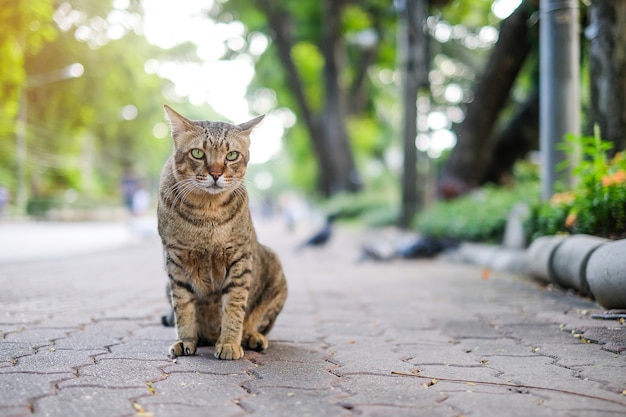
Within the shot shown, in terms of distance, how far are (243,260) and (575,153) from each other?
4.68 m

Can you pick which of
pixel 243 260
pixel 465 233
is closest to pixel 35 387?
pixel 243 260

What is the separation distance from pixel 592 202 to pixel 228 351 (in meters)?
4.00

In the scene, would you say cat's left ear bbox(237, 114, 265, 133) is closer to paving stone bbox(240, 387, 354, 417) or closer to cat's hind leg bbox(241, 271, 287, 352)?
cat's hind leg bbox(241, 271, 287, 352)

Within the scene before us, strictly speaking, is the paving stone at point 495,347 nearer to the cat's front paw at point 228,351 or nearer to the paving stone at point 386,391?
the paving stone at point 386,391

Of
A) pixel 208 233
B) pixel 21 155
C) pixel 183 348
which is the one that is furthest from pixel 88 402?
pixel 21 155

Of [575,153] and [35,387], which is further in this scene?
[575,153]

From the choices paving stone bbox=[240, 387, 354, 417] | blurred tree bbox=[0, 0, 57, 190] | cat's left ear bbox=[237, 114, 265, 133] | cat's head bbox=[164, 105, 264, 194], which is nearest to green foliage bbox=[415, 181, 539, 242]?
cat's left ear bbox=[237, 114, 265, 133]

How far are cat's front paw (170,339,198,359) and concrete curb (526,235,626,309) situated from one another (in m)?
2.83

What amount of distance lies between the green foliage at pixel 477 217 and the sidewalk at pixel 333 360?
2.55 m

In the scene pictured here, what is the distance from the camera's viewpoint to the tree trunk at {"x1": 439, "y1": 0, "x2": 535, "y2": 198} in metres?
11.9

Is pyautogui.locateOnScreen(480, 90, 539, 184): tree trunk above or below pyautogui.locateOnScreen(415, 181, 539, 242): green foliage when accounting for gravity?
above

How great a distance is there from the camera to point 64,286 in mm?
6461

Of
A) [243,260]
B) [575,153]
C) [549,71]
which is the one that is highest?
[549,71]

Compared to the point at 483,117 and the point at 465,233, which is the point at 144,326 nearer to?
the point at 465,233
